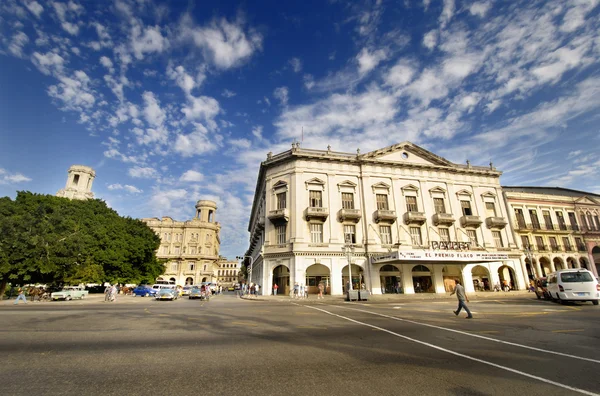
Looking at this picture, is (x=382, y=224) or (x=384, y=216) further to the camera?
(x=382, y=224)

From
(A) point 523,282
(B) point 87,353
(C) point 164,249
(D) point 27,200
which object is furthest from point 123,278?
(A) point 523,282

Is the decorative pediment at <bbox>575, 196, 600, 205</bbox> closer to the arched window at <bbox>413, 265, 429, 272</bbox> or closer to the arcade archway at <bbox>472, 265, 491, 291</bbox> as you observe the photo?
the arcade archway at <bbox>472, 265, 491, 291</bbox>

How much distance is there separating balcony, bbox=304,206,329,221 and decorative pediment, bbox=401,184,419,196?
446 inches

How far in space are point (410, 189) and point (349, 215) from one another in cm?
998

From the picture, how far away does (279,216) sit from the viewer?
3375 cm

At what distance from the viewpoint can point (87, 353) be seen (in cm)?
632

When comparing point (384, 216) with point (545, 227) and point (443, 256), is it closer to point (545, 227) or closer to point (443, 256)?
point (443, 256)

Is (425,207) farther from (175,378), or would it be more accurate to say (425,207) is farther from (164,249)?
(164,249)

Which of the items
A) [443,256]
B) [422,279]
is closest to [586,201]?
[422,279]

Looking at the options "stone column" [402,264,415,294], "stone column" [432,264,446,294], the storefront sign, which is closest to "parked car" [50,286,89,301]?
"stone column" [402,264,415,294]

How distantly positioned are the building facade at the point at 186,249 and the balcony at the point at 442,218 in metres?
62.4

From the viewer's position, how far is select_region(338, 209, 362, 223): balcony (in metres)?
34.1

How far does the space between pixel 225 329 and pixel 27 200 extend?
37.8m

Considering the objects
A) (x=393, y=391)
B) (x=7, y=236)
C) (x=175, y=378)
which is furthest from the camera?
(x=7, y=236)
